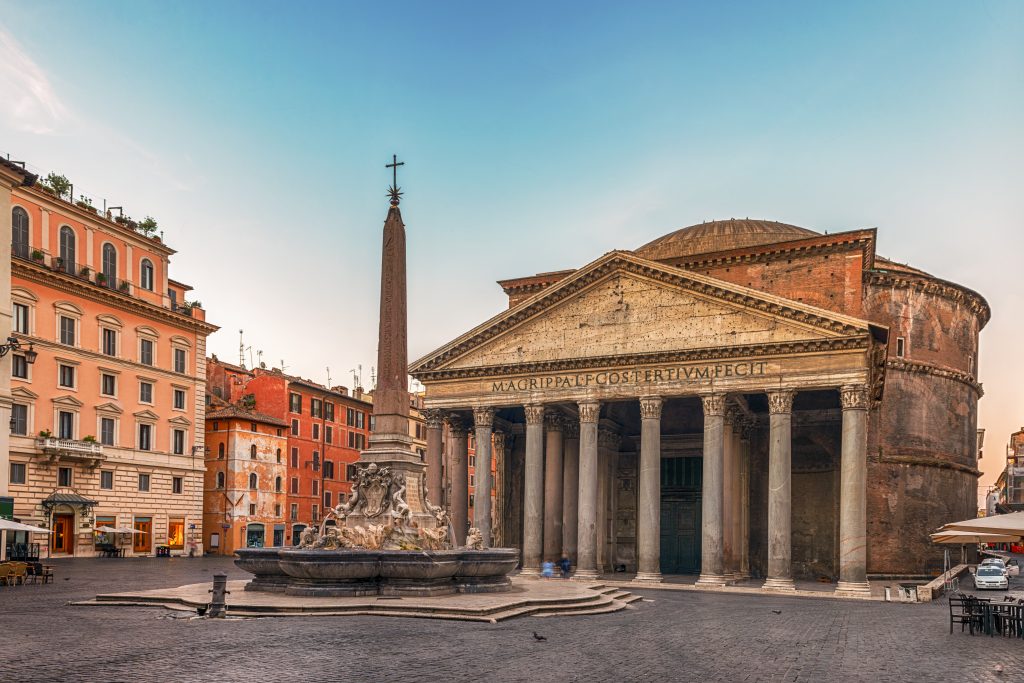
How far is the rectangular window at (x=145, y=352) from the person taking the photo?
4072 centimetres

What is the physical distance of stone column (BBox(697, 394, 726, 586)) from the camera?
2950cm

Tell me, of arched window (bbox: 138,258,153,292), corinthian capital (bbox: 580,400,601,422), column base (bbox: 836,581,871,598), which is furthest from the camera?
arched window (bbox: 138,258,153,292)

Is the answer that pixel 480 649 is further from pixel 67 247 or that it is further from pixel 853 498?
pixel 67 247

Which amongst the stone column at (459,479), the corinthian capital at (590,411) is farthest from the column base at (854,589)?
the stone column at (459,479)

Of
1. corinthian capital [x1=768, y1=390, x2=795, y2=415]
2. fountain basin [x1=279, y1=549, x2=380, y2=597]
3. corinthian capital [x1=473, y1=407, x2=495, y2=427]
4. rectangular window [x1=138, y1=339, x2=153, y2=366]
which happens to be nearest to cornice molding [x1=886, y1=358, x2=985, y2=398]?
corinthian capital [x1=768, y1=390, x2=795, y2=415]

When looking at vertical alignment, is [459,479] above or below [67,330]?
below

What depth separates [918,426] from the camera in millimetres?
40844

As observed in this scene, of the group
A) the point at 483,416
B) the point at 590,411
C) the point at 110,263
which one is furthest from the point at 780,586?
the point at 110,263

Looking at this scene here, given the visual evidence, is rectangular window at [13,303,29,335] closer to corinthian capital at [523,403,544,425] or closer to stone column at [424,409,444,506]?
stone column at [424,409,444,506]

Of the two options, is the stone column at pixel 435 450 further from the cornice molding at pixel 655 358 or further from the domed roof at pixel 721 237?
the domed roof at pixel 721 237

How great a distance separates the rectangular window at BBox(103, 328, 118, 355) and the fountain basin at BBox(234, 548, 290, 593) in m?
23.5

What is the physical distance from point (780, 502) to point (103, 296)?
27269 mm

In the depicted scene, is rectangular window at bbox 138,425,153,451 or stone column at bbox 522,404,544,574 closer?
stone column at bbox 522,404,544,574

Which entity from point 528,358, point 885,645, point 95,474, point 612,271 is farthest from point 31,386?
point 885,645
